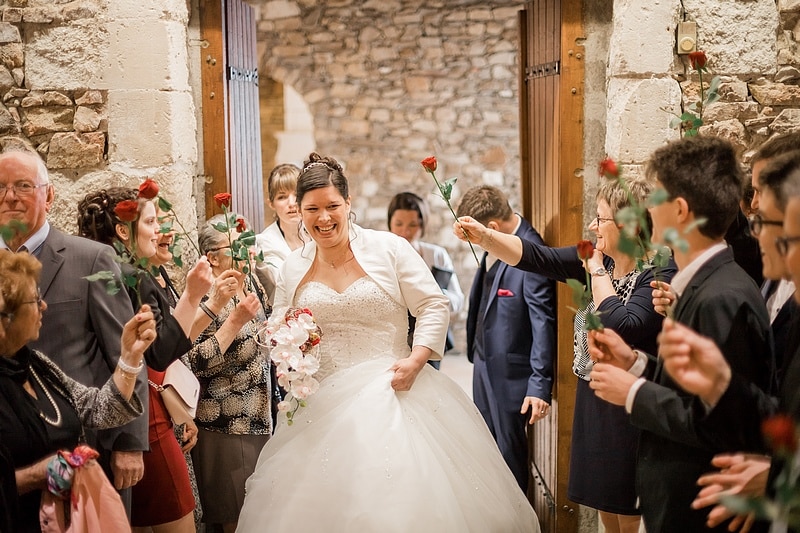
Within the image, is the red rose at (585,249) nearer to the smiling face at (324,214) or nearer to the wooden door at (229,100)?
the smiling face at (324,214)

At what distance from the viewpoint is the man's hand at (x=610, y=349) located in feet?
6.82

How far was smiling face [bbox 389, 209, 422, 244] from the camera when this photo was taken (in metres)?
5.30

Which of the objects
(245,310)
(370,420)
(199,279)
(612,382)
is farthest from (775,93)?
(199,279)

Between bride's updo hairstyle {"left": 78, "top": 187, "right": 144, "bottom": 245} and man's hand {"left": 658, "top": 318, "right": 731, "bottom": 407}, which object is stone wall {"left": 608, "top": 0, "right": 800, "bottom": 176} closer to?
man's hand {"left": 658, "top": 318, "right": 731, "bottom": 407}

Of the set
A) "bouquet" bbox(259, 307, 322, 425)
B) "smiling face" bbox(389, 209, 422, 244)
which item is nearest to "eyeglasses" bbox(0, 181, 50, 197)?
"bouquet" bbox(259, 307, 322, 425)

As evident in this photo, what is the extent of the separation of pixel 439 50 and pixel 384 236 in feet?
18.3

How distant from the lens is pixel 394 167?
28.5 feet

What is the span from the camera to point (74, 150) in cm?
362

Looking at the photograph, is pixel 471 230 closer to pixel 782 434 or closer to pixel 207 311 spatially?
pixel 207 311

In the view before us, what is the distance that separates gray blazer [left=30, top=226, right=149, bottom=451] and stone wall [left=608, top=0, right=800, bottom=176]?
2.26m

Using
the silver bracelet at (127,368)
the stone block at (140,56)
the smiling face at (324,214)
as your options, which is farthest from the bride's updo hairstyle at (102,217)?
the stone block at (140,56)

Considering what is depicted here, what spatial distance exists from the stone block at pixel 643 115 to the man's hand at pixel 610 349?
63.3 inches

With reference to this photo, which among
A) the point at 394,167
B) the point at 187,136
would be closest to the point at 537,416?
the point at 187,136

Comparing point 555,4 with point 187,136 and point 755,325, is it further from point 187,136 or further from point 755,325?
point 755,325
